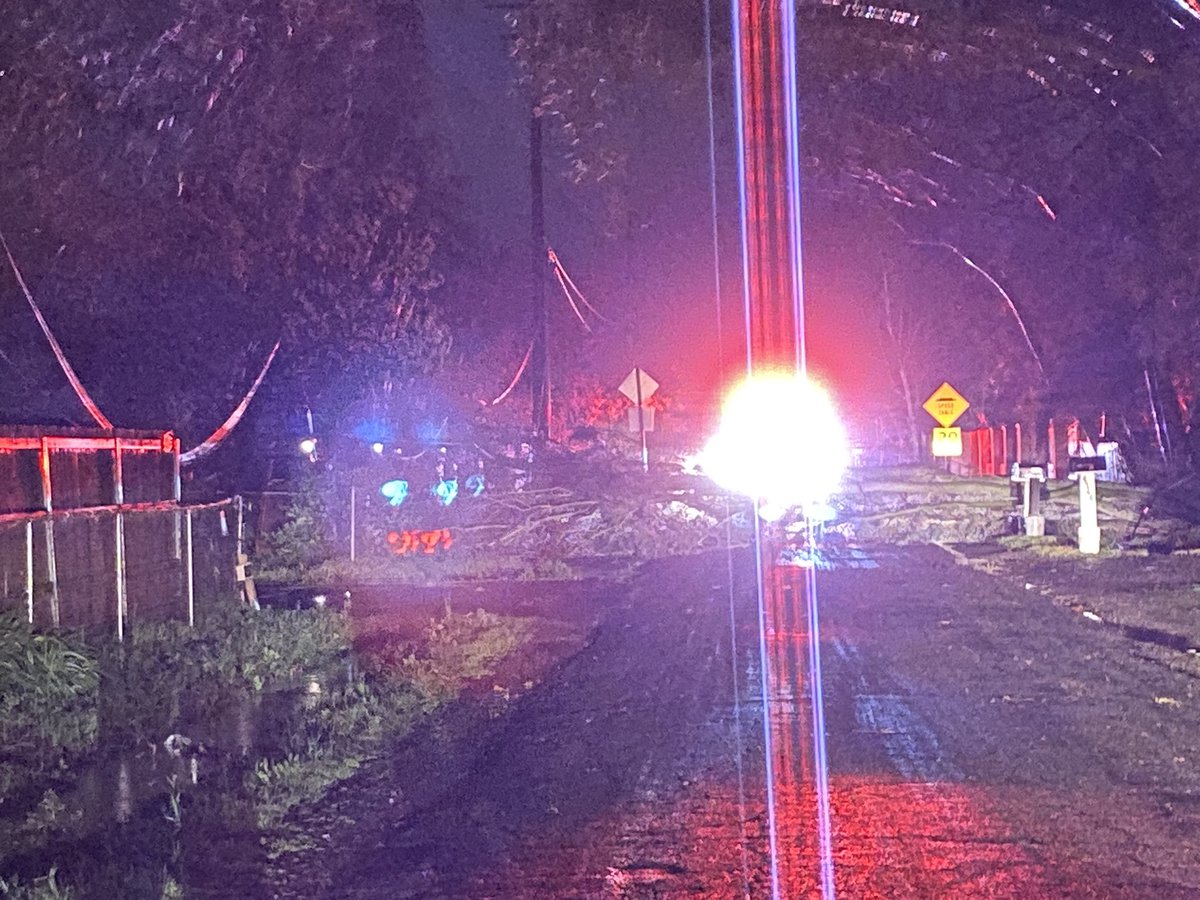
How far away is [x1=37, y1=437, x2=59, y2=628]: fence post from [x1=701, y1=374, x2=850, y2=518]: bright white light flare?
1669cm

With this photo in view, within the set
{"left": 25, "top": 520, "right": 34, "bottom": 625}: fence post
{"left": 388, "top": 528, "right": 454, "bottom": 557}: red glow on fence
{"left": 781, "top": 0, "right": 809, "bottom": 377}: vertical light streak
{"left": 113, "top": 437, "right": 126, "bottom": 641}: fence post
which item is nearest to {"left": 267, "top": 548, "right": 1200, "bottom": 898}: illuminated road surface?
{"left": 25, "top": 520, "right": 34, "bottom": 625}: fence post

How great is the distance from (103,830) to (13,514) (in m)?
4.62

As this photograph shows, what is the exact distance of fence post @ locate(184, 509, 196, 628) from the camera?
46.1 ft

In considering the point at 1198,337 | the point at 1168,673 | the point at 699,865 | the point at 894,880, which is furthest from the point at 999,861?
the point at 1198,337

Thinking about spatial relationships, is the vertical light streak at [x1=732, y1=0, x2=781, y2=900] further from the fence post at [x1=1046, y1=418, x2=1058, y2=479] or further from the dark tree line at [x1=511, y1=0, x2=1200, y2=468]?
the fence post at [x1=1046, y1=418, x2=1058, y2=479]

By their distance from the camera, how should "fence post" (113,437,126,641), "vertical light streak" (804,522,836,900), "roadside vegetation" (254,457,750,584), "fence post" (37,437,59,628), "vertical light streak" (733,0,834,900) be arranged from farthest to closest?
"roadside vegetation" (254,457,750,584), "fence post" (113,437,126,641), "fence post" (37,437,59,628), "vertical light streak" (733,0,834,900), "vertical light streak" (804,522,836,900)

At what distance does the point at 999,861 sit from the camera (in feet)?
20.8

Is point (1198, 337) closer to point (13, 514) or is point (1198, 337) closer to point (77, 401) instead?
point (77, 401)

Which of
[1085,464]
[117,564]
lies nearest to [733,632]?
[117,564]

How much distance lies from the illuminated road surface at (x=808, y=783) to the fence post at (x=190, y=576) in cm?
424

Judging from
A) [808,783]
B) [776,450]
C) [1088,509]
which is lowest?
[808,783]

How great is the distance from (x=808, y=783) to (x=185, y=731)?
4.56 m

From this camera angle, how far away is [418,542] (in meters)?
23.4

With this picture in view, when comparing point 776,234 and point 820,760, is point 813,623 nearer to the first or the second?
point 820,760
